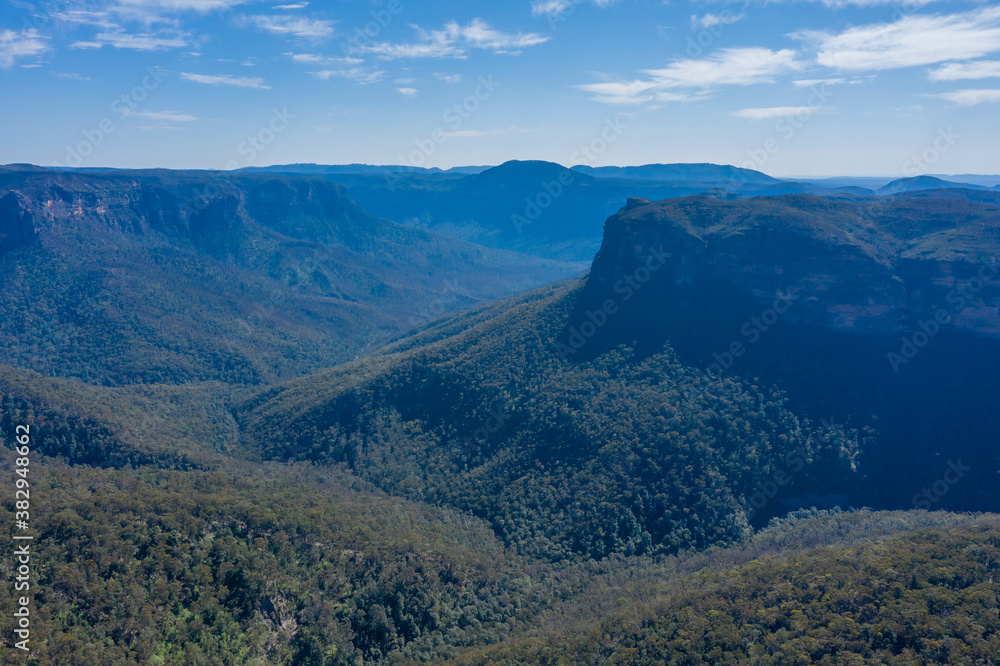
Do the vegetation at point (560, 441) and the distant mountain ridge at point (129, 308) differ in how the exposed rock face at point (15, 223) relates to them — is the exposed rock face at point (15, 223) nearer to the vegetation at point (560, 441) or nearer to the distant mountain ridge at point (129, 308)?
the distant mountain ridge at point (129, 308)

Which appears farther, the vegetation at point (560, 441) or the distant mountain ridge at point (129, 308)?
the distant mountain ridge at point (129, 308)

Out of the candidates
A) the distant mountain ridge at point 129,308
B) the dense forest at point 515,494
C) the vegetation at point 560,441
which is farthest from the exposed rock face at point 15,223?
the vegetation at point 560,441

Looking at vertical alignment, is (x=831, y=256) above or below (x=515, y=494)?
above

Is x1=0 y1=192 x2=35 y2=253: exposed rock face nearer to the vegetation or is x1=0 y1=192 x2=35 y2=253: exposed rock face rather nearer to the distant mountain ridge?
the distant mountain ridge

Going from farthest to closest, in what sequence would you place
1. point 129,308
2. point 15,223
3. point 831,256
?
1. point 15,223
2. point 129,308
3. point 831,256

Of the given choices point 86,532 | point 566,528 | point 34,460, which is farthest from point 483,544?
point 34,460

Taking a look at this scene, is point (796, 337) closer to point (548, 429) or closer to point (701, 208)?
point (701, 208)

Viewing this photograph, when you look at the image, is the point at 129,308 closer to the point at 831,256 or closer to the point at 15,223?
the point at 15,223

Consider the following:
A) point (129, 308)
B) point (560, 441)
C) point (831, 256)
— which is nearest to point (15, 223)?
point (129, 308)

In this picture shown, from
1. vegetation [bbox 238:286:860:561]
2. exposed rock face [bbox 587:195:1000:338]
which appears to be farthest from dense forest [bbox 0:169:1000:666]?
exposed rock face [bbox 587:195:1000:338]
